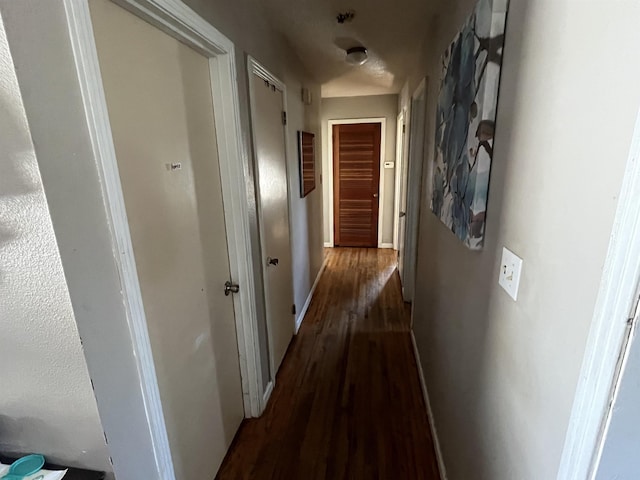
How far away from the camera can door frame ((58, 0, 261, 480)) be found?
2.44 ft

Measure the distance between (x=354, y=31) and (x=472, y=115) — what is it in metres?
1.52

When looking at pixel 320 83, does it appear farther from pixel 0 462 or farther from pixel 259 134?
pixel 0 462

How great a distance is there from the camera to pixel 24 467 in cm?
79

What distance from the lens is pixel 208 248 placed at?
146cm

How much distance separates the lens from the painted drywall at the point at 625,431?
526mm

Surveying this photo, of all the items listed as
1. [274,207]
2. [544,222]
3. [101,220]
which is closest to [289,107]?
[274,207]

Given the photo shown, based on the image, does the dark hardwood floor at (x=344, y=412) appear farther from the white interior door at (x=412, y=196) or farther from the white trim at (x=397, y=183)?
the white trim at (x=397, y=183)

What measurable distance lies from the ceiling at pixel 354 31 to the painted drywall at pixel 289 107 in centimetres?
11

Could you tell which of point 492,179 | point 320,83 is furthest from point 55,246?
point 320,83

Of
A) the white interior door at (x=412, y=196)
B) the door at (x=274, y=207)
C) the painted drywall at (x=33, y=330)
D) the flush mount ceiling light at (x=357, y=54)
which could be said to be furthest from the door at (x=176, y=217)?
the white interior door at (x=412, y=196)

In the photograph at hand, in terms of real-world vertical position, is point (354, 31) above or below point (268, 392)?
above

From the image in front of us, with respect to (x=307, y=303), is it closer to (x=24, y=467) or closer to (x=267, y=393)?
(x=267, y=393)

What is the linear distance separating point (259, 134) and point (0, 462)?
1634 mm

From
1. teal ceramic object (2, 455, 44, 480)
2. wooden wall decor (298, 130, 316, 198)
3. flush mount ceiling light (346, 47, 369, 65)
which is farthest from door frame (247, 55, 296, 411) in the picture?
teal ceramic object (2, 455, 44, 480)
